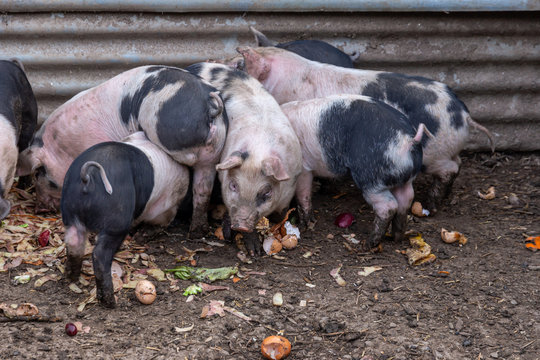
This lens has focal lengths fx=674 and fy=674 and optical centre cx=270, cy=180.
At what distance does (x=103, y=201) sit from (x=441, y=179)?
8.88ft

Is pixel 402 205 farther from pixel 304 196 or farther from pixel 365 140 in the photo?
pixel 304 196

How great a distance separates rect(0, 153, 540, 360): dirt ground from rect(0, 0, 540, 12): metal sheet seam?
1.78 metres

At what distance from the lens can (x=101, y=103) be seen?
4918 millimetres

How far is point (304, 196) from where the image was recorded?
16.6 ft

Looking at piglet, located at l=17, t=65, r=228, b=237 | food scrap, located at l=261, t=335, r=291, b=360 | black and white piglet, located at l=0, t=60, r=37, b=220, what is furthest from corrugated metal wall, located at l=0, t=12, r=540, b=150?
food scrap, located at l=261, t=335, r=291, b=360

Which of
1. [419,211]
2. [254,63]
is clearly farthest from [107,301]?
[419,211]

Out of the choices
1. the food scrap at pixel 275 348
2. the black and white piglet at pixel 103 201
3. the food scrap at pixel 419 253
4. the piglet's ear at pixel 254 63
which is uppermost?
the piglet's ear at pixel 254 63

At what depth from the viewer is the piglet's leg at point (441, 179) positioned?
5207 mm

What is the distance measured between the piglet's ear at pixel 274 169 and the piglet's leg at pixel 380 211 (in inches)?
→ 26.8

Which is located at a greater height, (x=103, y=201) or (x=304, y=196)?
(x=103, y=201)

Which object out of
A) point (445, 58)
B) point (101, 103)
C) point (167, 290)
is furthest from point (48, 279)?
point (445, 58)

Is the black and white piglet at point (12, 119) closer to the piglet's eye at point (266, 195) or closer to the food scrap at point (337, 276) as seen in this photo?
the piglet's eye at point (266, 195)

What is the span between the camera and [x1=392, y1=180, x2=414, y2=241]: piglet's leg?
473 centimetres

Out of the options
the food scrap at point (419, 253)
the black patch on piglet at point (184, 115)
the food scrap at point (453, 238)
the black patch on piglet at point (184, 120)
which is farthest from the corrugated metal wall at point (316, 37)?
the food scrap at point (419, 253)
